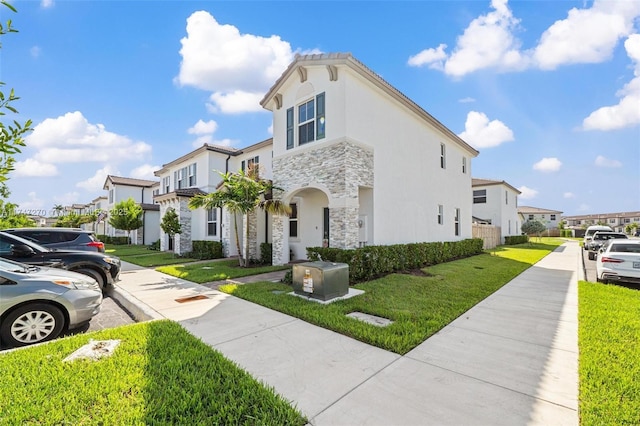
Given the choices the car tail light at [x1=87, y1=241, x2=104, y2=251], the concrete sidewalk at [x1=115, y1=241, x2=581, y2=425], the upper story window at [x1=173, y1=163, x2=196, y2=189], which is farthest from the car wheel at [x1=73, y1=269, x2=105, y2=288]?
the upper story window at [x1=173, y1=163, x2=196, y2=189]

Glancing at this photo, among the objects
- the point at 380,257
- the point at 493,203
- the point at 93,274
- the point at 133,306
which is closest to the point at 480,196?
the point at 493,203

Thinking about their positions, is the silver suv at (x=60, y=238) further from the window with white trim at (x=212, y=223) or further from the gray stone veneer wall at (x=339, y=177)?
the window with white trim at (x=212, y=223)

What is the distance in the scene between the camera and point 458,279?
9922 mm

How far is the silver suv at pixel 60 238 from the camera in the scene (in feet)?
27.2

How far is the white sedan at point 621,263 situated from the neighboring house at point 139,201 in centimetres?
3224

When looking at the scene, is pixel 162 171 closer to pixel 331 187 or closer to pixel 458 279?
pixel 331 187

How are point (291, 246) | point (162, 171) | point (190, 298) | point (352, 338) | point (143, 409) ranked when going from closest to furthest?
point (143, 409) → point (352, 338) → point (190, 298) → point (291, 246) → point (162, 171)

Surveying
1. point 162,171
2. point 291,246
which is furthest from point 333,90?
point 162,171

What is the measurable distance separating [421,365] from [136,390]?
354cm

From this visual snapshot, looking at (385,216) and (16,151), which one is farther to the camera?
(385,216)

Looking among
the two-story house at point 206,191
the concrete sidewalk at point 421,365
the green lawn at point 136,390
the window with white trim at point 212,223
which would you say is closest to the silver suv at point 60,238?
the concrete sidewalk at point 421,365

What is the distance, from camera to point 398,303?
6848 mm

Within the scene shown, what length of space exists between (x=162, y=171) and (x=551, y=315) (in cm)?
2890

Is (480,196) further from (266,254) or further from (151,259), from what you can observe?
(151,259)
